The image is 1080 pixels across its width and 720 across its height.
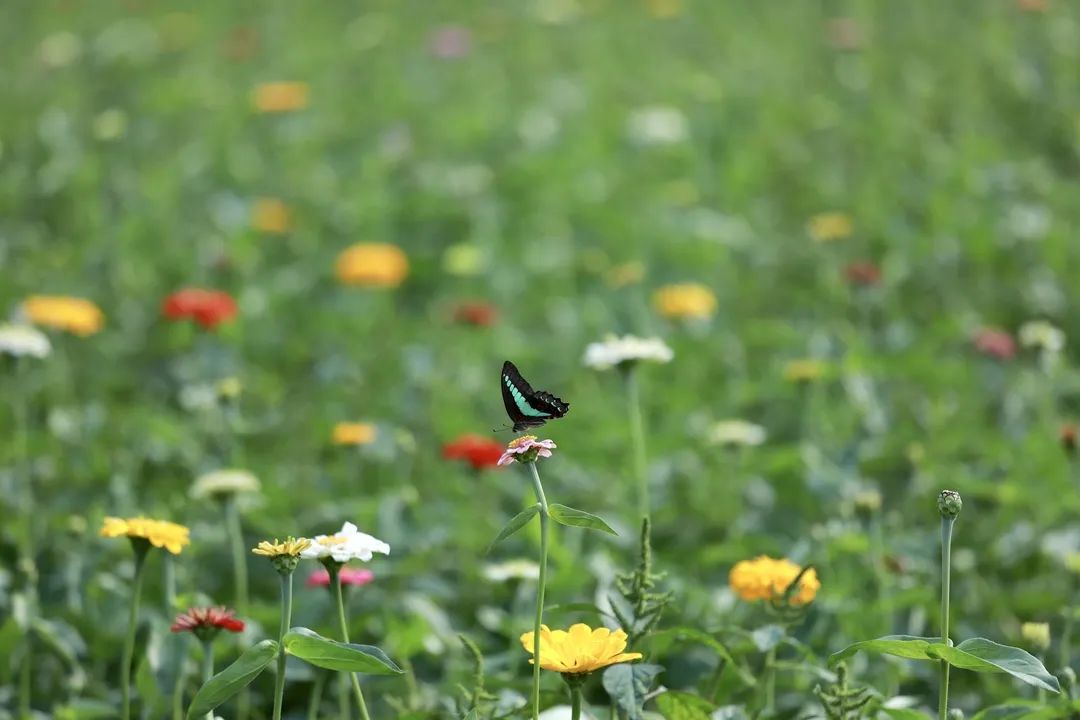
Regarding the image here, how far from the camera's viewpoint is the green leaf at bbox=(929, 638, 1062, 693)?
4.15ft

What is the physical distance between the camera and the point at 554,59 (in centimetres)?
612

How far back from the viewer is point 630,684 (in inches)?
55.1

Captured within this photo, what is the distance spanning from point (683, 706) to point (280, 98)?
391 centimetres

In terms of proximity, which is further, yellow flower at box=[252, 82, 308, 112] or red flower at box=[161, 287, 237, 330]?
yellow flower at box=[252, 82, 308, 112]

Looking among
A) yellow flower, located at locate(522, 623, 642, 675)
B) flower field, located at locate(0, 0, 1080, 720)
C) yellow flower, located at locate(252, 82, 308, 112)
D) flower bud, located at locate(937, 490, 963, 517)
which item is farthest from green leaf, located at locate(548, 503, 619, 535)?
yellow flower, located at locate(252, 82, 308, 112)

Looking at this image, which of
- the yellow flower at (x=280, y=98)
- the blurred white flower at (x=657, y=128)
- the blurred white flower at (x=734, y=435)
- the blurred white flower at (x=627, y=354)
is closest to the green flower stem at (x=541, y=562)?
the blurred white flower at (x=627, y=354)

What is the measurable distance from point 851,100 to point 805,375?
3065 millimetres

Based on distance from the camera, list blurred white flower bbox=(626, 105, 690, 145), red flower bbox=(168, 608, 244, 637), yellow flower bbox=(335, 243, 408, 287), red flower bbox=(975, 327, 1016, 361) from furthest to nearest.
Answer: blurred white flower bbox=(626, 105, 690, 145) → yellow flower bbox=(335, 243, 408, 287) → red flower bbox=(975, 327, 1016, 361) → red flower bbox=(168, 608, 244, 637)

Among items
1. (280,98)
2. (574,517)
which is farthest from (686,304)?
→ (280,98)

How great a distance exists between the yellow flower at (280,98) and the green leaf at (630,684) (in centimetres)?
376

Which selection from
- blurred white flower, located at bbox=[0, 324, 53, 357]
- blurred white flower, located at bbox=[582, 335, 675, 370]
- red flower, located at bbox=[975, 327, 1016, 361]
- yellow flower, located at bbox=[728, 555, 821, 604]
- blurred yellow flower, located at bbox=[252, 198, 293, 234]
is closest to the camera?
yellow flower, located at bbox=[728, 555, 821, 604]

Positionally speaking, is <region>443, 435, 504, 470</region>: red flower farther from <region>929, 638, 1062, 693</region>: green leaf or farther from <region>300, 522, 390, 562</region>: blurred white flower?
<region>929, 638, 1062, 693</region>: green leaf

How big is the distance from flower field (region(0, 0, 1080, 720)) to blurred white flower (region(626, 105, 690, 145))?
0.03m

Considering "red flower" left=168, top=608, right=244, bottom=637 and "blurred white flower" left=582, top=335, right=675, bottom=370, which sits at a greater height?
"blurred white flower" left=582, top=335, right=675, bottom=370
